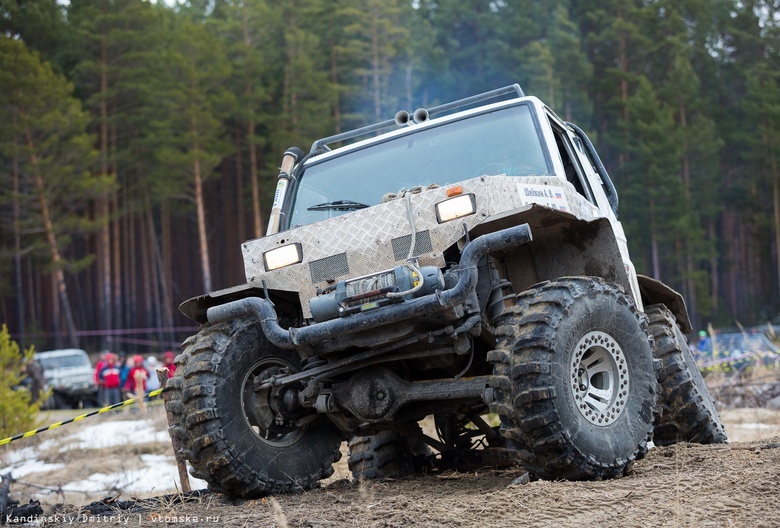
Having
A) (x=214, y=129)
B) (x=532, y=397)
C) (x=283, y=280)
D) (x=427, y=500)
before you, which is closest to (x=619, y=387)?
(x=532, y=397)

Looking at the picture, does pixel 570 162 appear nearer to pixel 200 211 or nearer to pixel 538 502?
pixel 538 502

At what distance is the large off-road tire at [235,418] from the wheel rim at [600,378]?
1.88 metres

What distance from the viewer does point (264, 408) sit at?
5.61 meters

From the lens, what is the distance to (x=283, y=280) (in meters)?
5.54

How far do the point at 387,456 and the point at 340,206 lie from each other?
6.62 ft

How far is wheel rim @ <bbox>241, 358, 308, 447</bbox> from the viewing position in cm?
553

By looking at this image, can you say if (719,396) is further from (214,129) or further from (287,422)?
(214,129)

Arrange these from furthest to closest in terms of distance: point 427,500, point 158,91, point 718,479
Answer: point 158,91
point 427,500
point 718,479

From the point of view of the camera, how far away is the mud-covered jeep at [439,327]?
4.68m

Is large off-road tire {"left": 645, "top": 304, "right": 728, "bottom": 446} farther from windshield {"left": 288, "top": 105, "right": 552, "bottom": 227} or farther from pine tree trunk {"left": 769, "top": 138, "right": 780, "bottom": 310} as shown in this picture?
pine tree trunk {"left": 769, "top": 138, "right": 780, "bottom": 310}

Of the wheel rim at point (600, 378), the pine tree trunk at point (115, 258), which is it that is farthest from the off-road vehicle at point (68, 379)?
the wheel rim at point (600, 378)

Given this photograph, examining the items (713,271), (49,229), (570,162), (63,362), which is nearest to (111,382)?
(63,362)

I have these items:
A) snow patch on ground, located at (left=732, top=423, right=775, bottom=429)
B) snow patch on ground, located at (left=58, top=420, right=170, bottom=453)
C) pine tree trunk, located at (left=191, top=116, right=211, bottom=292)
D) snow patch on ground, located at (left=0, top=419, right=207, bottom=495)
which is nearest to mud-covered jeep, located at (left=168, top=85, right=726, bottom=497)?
snow patch on ground, located at (left=0, top=419, right=207, bottom=495)

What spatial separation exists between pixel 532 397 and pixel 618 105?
46.0m
